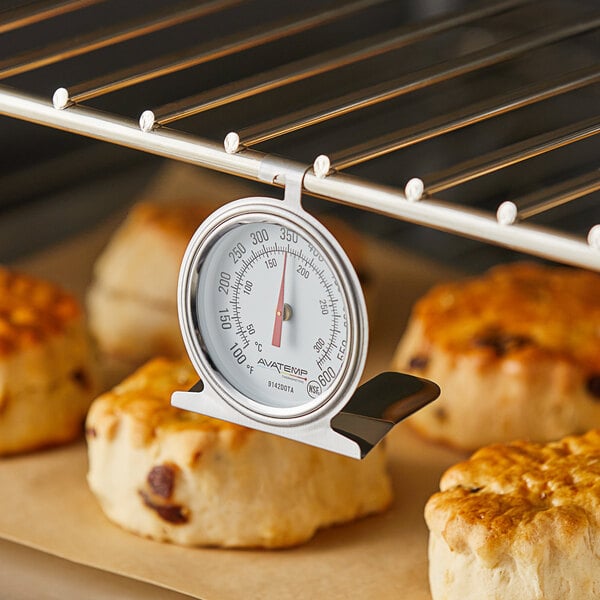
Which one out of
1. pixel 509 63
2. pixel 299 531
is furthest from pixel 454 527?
pixel 509 63

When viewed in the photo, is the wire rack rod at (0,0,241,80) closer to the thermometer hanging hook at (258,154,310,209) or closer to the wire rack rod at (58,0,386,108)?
the wire rack rod at (58,0,386,108)

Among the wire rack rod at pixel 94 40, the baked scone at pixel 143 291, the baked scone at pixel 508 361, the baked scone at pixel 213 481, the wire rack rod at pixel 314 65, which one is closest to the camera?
the wire rack rod at pixel 314 65

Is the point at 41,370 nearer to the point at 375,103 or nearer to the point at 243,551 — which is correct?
the point at 243,551

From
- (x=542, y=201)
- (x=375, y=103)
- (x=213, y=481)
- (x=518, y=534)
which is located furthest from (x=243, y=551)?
(x=542, y=201)

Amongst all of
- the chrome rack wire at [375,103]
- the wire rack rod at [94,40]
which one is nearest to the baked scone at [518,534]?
the chrome rack wire at [375,103]

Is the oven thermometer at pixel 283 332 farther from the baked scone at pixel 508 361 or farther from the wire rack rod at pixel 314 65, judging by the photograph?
the baked scone at pixel 508 361

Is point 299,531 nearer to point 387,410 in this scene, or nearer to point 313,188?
point 387,410

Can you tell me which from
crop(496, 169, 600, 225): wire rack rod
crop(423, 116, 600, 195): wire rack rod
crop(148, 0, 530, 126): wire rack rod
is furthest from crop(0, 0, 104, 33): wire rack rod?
crop(496, 169, 600, 225): wire rack rod
